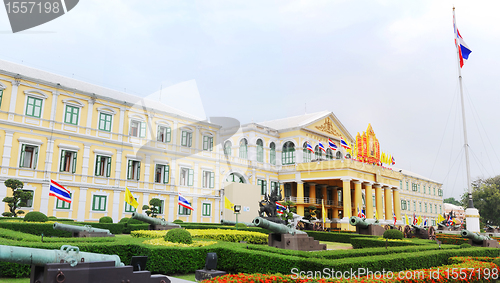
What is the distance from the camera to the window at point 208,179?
36.3 metres

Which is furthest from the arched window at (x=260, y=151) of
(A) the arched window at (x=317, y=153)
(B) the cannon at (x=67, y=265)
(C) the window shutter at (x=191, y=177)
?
(B) the cannon at (x=67, y=265)

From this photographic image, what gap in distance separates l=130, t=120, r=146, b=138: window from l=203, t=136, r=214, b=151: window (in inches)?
274

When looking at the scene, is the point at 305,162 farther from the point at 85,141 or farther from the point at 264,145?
the point at 85,141

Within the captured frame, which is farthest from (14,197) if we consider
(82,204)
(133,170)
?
(133,170)

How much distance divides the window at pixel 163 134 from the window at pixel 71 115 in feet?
24.1

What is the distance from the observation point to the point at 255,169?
42.9m

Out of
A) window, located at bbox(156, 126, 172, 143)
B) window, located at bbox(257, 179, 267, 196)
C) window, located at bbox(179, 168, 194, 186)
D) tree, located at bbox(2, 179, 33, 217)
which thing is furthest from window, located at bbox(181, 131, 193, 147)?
tree, located at bbox(2, 179, 33, 217)

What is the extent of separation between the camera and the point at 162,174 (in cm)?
3284

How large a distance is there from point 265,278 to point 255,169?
116ft

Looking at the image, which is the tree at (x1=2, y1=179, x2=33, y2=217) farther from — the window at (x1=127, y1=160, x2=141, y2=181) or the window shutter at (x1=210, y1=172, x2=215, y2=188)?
the window shutter at (x1=210, y1=172, x2=215, y2=188)

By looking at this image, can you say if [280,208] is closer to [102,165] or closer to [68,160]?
[102,165]

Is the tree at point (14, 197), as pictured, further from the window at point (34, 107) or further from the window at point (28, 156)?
the window at point (34, 107)

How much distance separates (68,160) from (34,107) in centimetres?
454

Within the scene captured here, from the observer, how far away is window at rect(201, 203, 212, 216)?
3516cm
